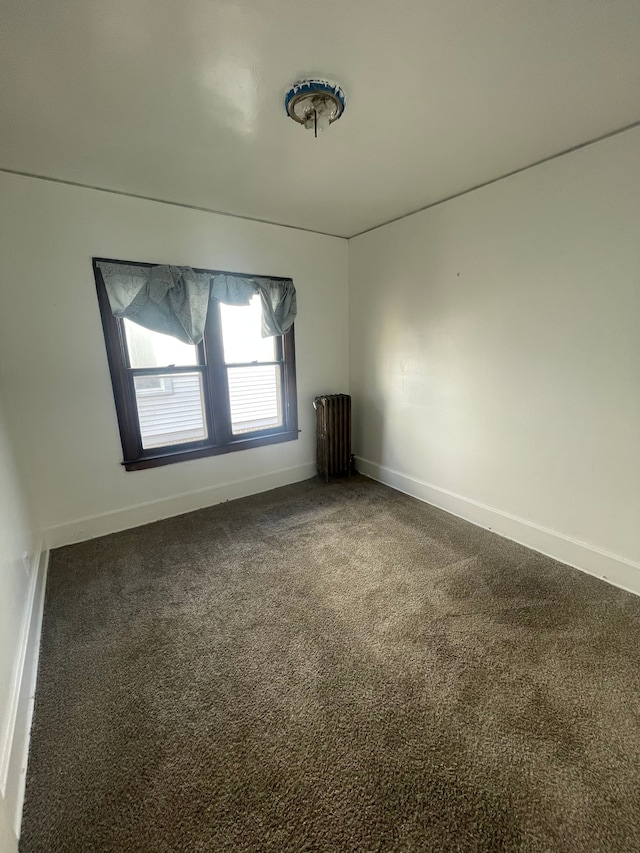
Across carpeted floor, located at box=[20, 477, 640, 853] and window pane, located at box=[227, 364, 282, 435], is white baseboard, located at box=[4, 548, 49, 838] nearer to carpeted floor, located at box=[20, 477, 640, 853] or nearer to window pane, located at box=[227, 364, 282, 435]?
carpeted floor, located at box=[20, 477, 640, 853]

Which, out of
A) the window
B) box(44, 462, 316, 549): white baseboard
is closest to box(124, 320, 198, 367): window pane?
the window

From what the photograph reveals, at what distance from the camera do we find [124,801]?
1.12 metres

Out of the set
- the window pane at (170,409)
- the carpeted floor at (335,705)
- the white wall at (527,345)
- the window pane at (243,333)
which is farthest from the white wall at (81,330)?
the white wall at (527,345)

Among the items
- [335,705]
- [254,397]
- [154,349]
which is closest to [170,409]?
[154,349]

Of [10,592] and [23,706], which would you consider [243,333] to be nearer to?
[10,592]

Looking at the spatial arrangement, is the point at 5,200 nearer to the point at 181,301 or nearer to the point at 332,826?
the point at 181,301

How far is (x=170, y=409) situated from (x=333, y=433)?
156 centimetres

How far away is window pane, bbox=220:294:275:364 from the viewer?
3102 millimetres

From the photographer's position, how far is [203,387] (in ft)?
10.0

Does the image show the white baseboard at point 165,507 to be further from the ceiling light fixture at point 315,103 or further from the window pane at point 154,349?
the ceiling light fixture at point 315,103

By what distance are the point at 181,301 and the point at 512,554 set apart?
3.05 meters

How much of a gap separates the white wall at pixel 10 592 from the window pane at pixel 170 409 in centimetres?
84

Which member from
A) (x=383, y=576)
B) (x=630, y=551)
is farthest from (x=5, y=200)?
(x=630, y=551)

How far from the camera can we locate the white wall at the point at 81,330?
226 centimetres
